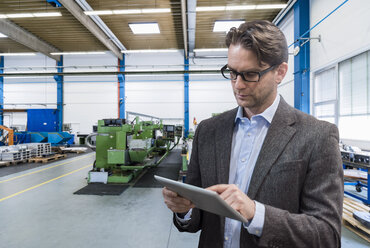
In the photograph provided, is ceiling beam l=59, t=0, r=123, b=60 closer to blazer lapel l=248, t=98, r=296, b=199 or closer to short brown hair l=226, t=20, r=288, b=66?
short brown hair l=226, t=20, r=288, b=66

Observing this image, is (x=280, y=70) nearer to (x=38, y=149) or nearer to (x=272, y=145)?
(x=272, y=145)

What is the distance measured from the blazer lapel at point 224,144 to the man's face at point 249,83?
6.6 inches

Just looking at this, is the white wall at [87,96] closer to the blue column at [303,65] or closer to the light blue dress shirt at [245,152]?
the blue column at [303,65]

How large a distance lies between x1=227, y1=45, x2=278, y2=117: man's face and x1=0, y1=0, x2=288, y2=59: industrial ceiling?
6594 millimetres

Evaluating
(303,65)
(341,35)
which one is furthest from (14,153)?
(341,35)

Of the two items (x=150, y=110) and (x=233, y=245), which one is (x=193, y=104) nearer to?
(x=150, y=110)

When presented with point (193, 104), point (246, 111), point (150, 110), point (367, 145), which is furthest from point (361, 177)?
point (150, 110)

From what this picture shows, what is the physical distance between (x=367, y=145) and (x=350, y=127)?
0.70 m

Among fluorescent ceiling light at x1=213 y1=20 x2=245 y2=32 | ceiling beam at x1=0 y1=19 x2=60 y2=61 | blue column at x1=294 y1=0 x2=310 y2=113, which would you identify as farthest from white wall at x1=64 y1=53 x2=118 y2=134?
blue column at x1=294 y1=0 x2=310 y2=113

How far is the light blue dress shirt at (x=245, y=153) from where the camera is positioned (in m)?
0.89

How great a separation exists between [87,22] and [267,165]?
1029 cm

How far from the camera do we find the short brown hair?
30.8 inches

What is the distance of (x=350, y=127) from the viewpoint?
4.84 meters

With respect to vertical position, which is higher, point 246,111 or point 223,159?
point 246,111
